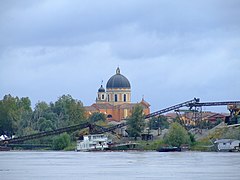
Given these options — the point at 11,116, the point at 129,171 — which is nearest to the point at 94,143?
the point at 11,116

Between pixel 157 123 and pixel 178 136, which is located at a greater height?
pixel 157 123

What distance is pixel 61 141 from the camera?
133 m

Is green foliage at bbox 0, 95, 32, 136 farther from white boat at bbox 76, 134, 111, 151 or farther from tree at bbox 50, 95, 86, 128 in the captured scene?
white boat at bbox 76, 134, 111, 151

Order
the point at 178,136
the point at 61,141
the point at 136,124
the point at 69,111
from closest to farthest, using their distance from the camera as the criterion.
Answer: the point at 178,136
the point at 136,124
the point at 61,141
the point at 69,111

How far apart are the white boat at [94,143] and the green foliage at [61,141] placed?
517 cm

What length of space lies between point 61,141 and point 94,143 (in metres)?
8.20

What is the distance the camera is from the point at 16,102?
6757 inches

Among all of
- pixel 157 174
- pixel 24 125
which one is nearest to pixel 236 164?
pixel 157 174

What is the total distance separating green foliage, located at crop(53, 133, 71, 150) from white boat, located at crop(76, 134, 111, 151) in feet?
17.0

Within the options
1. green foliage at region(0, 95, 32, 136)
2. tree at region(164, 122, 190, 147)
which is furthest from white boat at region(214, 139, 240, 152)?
green foliage at region(0, 95, 32, 136)

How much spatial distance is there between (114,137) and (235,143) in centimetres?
3031

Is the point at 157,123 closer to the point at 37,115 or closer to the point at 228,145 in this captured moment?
the point at 37,115

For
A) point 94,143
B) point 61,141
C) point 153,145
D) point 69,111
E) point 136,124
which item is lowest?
point 153,145

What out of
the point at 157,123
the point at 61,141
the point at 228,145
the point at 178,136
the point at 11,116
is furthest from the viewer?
the point at 157,123
